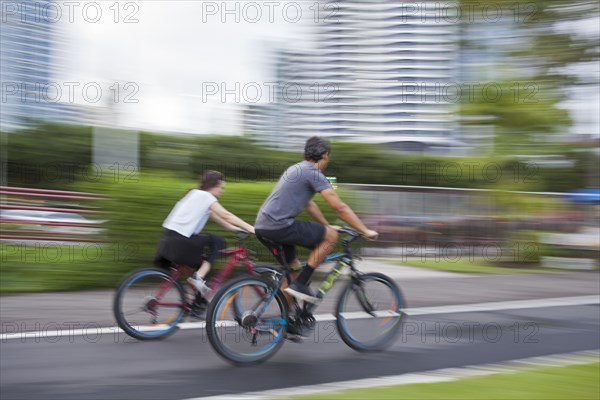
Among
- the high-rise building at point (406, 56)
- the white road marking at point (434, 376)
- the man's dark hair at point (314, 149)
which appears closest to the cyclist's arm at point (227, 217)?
the man's dark hair at point (314, 149)

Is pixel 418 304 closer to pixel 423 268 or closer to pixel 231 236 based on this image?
pixel 231 236

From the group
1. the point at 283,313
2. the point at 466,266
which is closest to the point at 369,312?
the point at 283,313

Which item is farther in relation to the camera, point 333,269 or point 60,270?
point 60,270

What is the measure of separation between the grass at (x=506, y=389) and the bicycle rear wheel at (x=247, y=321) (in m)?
1.30

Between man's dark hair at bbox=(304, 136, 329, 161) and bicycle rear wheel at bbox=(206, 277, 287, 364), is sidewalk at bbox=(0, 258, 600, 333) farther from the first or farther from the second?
man's dark hair at bbox=(304, 136, 329, 161)

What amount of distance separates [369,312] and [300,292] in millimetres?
811

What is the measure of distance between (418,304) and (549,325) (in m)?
1.86

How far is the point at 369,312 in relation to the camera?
22.6ft

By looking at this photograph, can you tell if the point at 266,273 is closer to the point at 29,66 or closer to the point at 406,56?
the point at 406,56

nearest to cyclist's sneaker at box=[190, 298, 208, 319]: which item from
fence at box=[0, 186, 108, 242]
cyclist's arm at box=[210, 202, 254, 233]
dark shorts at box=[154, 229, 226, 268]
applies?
dark shorts at box=[154, 229, 226, 268]

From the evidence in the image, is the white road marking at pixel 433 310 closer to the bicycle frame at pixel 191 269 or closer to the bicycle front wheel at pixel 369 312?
the bicycle front wheel at pixel 369 312

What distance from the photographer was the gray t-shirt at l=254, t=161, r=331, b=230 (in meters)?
6.35

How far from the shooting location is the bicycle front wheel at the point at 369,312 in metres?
6.68

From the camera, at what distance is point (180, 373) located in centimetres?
586
